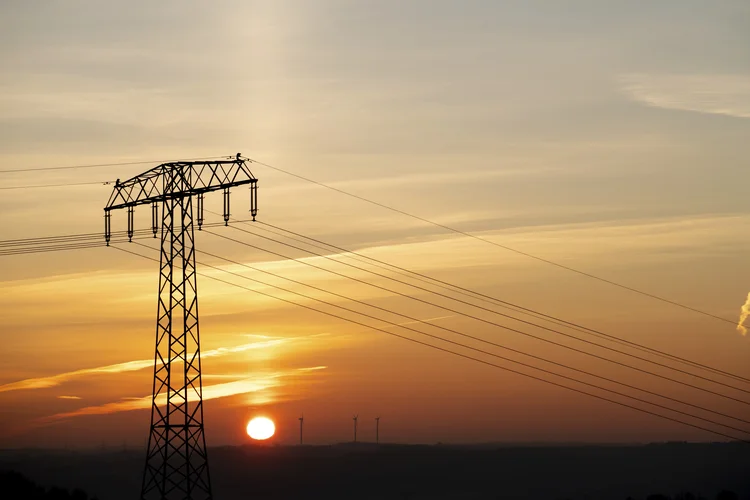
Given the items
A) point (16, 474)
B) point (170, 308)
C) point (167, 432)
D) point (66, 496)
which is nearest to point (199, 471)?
point (167, 432)

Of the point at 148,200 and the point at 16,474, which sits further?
the point at 16,474

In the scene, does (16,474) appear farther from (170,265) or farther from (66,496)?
(170,265)

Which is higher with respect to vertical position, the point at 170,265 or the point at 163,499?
the point at 170,265

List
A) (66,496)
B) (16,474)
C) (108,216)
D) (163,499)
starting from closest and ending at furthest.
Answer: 1. (163,499)
2. (108,216)
3. (66,496)
4. (16,474)

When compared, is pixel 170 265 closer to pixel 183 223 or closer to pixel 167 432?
pixel 183 223

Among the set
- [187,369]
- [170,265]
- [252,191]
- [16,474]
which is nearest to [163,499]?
[187,369]

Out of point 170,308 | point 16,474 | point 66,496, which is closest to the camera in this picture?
point 170,308

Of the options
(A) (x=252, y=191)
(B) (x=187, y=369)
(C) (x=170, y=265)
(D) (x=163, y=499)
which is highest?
(A) (x=252, y=191)
